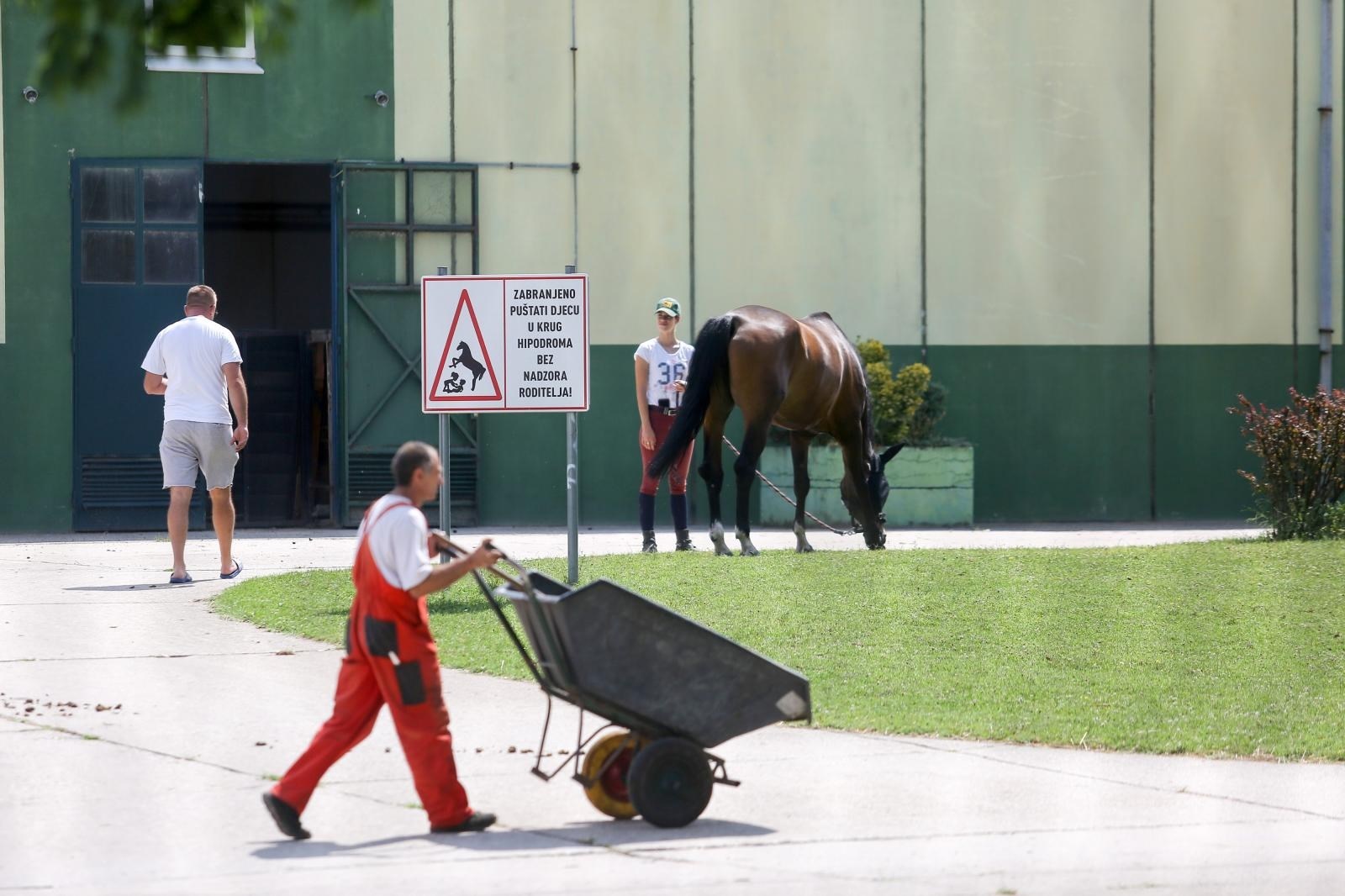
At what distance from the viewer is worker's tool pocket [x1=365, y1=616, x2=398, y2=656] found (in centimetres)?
587

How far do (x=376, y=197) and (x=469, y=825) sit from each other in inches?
552

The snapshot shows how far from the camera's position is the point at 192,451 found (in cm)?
1255

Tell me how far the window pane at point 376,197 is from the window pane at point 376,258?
17 centimetres

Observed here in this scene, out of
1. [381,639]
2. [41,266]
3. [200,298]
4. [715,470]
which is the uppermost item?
[41,266]

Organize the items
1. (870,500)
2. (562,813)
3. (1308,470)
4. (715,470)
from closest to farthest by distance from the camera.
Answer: (562,813)
(715,470)
(870,500)
(1308,470)

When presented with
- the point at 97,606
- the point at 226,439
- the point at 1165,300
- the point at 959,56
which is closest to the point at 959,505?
the point at 1165,300

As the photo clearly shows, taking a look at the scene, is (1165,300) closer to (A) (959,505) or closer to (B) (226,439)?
(A) (959,505)

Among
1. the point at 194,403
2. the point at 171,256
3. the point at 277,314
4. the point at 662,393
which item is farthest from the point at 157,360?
the point at 277,314

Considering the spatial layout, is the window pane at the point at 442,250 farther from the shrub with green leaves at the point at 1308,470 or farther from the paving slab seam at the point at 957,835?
the paving slab seam at the point at 957,835

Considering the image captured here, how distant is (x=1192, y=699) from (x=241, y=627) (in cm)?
528

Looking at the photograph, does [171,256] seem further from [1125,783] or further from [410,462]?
A: [1125,783]

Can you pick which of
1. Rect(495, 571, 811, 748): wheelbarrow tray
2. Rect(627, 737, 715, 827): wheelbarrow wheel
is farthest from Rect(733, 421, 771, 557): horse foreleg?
Rect(627, 737, 715, 827): wheelbarrow wheel

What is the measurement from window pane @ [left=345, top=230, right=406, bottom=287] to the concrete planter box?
14.3 ft

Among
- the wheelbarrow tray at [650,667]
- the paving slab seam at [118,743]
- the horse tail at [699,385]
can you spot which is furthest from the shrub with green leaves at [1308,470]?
the paving slab seam at [118,743]
